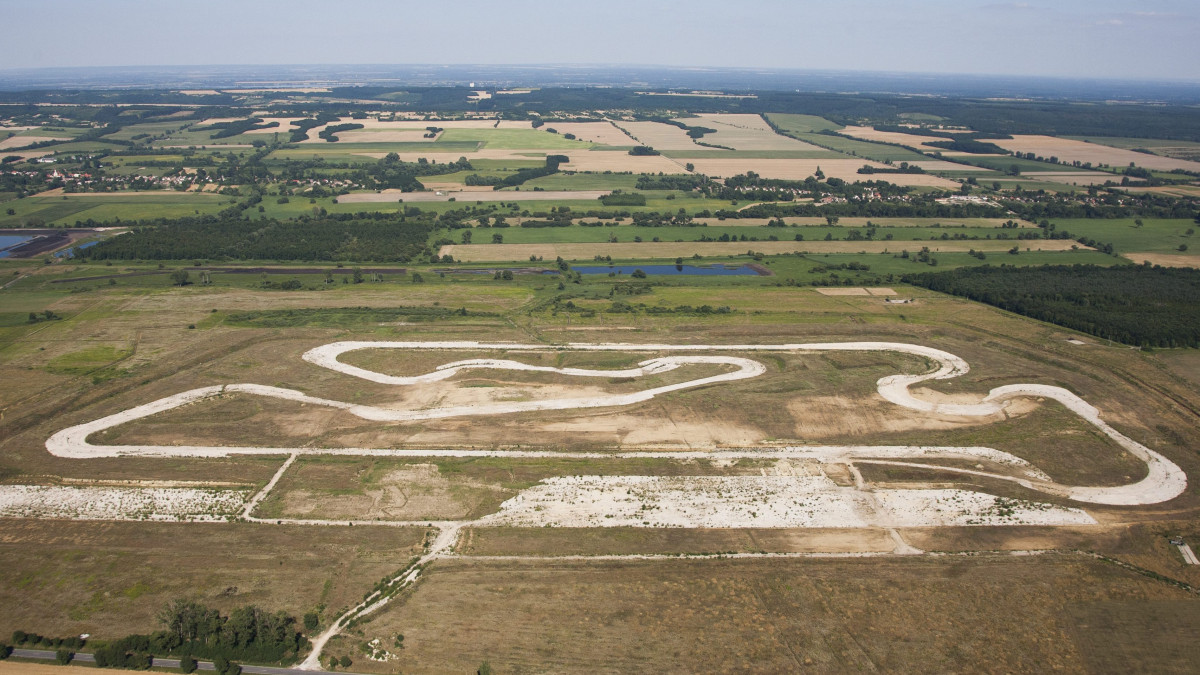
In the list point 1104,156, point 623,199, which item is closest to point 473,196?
point 623,199

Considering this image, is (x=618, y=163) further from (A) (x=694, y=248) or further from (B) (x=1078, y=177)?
(B) (x=1078, y=177)

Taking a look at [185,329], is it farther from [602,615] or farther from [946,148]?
[946,148]

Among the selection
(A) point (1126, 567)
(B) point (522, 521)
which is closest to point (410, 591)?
(B) point (522, 521)

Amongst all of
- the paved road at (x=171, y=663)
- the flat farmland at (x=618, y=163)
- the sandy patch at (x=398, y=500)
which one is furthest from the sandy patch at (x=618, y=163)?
the paved road at (x=171, y=663)

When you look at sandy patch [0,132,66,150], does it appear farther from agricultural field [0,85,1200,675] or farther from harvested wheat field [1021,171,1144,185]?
harvested wheat field [1021,171,1144,185]

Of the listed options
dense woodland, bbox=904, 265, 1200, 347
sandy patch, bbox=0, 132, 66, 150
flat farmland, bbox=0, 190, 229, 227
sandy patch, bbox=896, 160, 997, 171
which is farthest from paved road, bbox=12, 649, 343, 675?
sandy patch, bbox=0, 132, 66, 150

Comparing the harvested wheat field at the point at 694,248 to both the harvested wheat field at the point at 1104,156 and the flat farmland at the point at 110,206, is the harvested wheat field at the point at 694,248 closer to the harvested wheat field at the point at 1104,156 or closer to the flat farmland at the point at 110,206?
the flat farmland at the point at 110,206
